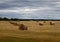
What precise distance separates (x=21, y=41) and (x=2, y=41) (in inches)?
40.7

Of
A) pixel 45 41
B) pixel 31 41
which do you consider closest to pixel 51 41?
pixel 45 41

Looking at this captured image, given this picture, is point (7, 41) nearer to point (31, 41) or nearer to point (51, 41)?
point (31, 41)

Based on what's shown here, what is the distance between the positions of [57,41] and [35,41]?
1206 millimetres

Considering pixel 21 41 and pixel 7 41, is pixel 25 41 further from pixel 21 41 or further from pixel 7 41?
pixel 7 41

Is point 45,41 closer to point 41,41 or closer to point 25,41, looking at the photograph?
point 41,41

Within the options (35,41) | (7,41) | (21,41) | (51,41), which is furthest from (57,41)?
(7,41)

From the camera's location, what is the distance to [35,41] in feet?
37.8

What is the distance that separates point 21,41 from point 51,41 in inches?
64.0

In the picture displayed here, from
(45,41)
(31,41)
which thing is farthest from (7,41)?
(45,41)

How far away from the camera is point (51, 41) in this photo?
11516 mm

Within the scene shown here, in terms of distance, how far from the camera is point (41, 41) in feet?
37.9

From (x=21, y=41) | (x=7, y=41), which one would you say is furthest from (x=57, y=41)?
(x=7, y=41)

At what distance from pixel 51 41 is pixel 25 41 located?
1410mm

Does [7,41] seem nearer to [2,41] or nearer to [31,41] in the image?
[2,41]
